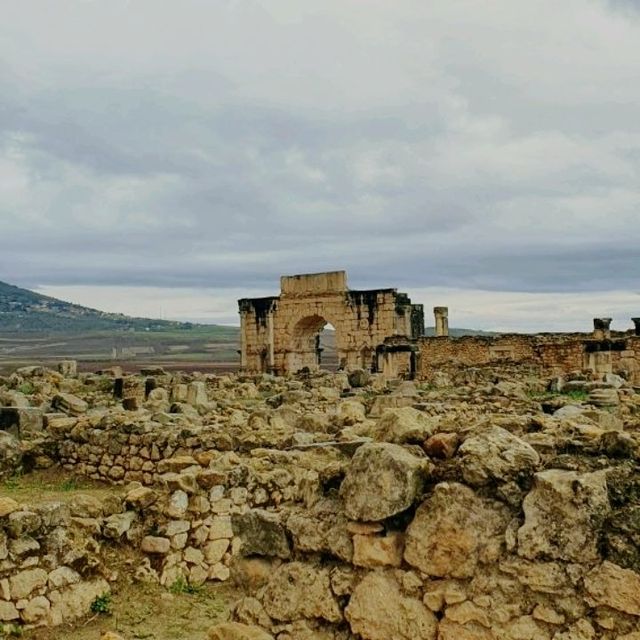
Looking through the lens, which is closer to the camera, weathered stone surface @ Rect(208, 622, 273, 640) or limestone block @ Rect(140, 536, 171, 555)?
weathered stone surface @ Rect(208, 622, 273, 640)

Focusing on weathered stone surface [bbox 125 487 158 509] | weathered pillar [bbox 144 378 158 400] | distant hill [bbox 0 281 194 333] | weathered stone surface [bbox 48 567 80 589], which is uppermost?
distant hill [bbox 0 281 194 333]

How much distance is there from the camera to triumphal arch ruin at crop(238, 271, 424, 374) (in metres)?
26.4

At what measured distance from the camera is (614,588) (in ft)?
9.34

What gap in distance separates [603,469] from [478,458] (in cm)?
53

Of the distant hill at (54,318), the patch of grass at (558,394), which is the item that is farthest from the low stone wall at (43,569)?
the distant hill at (54,318)

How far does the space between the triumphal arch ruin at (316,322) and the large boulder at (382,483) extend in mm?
21049

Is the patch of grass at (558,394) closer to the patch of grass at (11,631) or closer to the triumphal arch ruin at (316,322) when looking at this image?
the patch of grass at (11,631)

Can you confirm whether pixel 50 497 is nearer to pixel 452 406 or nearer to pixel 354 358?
pixel 452 406

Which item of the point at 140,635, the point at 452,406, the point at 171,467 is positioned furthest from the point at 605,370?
the point at 140,635

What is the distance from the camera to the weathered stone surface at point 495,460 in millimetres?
3305

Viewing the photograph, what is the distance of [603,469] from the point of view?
3.21m

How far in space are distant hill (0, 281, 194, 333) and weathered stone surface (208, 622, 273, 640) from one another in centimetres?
11936

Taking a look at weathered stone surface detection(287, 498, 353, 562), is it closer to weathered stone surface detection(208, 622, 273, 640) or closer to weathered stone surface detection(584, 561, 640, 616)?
weathered stone surface detection(208, 622, 273, 640)

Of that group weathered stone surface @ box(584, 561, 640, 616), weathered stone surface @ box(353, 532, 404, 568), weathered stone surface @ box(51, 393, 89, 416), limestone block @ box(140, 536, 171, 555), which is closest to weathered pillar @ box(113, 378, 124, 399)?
weathered stone surface @ box(51, 393, 89, 416)
